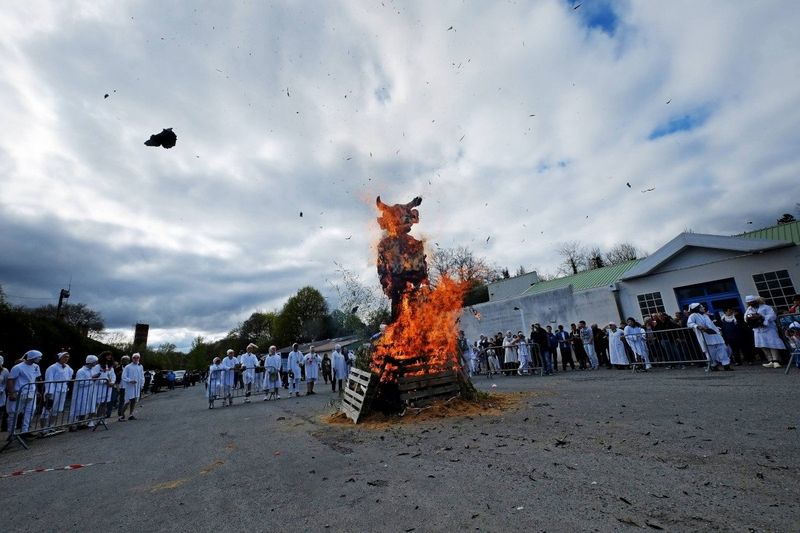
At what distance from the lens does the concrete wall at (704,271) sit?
16.8 meters

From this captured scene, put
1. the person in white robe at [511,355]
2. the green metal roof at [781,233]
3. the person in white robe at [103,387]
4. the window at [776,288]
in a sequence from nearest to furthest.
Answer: the person in white robe at [103,387], the window at [776,288], the green metal roof at [781,233], the person in white robe at [511,355]

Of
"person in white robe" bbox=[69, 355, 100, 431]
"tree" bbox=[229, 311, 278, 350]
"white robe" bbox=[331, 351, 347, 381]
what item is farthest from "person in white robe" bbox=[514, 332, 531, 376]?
"tree" bbox=[229, 311, 278, 350]

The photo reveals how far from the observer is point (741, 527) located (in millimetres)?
2594


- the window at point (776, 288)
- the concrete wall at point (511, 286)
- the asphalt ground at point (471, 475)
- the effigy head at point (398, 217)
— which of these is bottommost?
the asphalt ground at point (471, 475)

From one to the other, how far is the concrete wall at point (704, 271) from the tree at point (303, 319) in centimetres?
6281

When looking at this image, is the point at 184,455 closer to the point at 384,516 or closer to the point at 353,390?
the point at 353,390

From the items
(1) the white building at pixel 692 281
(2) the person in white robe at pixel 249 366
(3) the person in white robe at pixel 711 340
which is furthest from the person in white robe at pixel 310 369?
(3) the person in white robe at pixel 711 340

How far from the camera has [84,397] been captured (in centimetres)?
1148

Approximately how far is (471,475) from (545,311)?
2273 centimetres

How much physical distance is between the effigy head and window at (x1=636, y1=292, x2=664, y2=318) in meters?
17.2

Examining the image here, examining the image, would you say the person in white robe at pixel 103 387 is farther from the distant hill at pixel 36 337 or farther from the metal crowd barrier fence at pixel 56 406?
the distant hill at pixel 36 337

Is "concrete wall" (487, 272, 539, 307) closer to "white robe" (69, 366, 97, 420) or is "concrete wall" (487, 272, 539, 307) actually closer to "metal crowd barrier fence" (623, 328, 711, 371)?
"metal crowd barrier fence" (623, 328, 711, 371)

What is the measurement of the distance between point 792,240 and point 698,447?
64.1 feet

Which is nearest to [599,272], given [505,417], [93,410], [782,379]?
[782,379]
